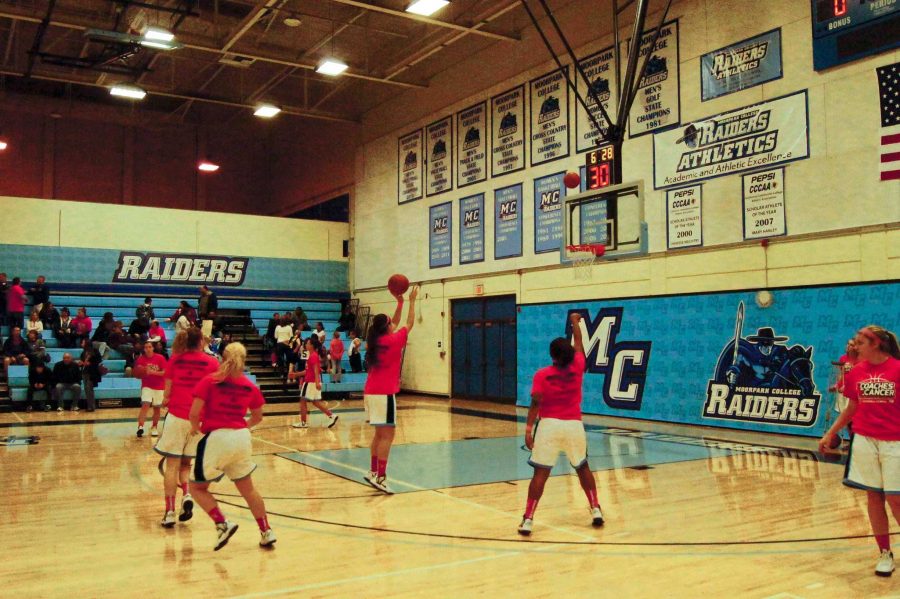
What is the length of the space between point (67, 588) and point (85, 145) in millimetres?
26129

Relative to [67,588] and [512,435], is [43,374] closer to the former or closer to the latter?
[512,435]

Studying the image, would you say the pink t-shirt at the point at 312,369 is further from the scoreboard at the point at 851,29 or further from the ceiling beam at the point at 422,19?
the scoreboard at the point at 851,29

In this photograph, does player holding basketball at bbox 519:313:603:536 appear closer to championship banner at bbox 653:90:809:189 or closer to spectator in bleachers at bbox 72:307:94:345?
championship banner at bbox 653:90:809:189

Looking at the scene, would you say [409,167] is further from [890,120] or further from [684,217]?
[890,120]

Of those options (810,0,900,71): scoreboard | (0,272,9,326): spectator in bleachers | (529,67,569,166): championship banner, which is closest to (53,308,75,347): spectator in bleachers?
(0,272,9,326): spectator in bleachers

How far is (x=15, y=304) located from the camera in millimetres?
19969

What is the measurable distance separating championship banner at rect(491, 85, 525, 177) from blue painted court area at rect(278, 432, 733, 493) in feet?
27.8

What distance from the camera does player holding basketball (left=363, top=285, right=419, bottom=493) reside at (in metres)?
7.92

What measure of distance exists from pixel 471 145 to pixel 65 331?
Result: 11.7m

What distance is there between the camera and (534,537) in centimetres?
611

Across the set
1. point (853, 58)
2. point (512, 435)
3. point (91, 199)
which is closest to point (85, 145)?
point (91, 199)

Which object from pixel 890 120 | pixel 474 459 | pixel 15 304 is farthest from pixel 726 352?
pixel 15 304

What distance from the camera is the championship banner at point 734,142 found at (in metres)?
12.8

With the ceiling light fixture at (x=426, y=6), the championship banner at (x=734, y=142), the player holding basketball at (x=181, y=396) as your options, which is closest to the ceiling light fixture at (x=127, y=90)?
the ceiling light fixture at (x=426, y=6)
